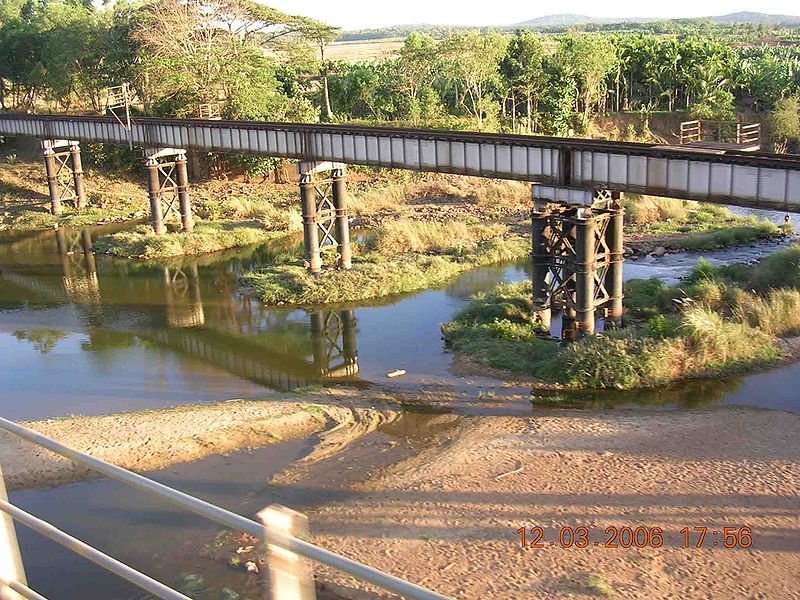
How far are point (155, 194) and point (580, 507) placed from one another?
32129 mm

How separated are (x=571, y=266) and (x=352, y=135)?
1053 cm

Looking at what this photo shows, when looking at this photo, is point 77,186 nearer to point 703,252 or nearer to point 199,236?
point 199,236

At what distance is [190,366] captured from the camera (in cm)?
2606

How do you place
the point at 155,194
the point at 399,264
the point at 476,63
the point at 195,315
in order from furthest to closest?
the point at 476,63
the point at 155,194
the point at 399,264
the point at 195,315

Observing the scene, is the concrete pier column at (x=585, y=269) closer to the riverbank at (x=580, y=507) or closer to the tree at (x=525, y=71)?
the riverbank at (x=580, y=507)

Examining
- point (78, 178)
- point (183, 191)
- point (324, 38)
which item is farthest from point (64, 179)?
point (324, 38)

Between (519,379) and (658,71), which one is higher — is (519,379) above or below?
below

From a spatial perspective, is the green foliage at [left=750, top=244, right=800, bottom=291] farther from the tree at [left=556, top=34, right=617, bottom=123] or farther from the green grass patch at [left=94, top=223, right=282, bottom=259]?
the tree at [left=556, top=34, right=617, bottom=123]

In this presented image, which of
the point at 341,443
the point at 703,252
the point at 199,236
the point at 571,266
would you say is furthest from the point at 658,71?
the point at 341,443

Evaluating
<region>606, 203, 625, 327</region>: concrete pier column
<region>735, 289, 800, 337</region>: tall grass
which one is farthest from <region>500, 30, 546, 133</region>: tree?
<region>606, 203, 625, 327</region>: concrete pier column

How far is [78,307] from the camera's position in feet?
108

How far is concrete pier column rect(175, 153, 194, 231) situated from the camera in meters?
42.4

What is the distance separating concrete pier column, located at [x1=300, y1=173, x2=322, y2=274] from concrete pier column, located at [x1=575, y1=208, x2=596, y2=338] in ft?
38.4

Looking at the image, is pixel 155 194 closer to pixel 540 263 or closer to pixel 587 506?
pixel 540 263
